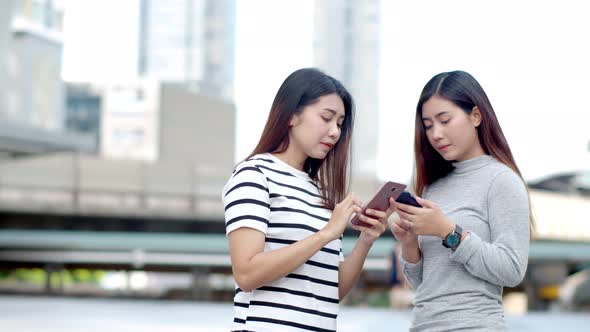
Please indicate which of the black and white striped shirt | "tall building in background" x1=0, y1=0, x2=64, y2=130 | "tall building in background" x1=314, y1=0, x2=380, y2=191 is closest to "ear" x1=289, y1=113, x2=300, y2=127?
the black and white striped shirt

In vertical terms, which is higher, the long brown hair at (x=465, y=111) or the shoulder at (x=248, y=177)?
the long brown hair at (x=465, y=111)

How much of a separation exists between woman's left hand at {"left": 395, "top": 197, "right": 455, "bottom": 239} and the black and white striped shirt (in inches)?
9.9

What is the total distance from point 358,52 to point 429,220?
123 metres

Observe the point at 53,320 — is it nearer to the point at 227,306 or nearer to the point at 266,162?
the point at 227,306

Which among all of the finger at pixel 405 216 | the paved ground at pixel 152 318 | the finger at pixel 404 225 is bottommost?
the paved ground at pixel 152 318

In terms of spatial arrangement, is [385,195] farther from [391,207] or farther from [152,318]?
[152,318]

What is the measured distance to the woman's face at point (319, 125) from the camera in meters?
2.34

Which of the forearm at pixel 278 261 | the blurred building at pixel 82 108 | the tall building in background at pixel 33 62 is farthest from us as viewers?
the blurred building at pixel 82 108

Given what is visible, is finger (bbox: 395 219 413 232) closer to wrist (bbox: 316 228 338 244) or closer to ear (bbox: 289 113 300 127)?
wrist (bbox: 316 228 338 244)

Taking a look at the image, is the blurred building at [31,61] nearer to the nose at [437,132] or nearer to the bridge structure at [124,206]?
the bridge structure at [124,206]

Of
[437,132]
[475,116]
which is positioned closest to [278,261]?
[437,132]

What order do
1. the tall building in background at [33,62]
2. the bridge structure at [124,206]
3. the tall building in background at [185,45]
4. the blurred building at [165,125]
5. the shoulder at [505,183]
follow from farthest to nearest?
the tall building in background at [185,45] < the blurred building at [165,125] < the tall building in background at [33,62] < the bridge structure at [124,206] < the shoulder at [505,183]

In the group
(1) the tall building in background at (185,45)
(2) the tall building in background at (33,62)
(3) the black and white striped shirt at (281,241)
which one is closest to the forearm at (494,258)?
(3) the black and white striped shirt at (281,241)

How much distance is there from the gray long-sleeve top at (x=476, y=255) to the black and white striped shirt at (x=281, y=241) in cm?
25
